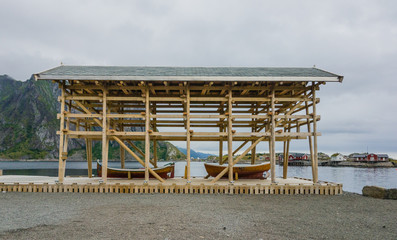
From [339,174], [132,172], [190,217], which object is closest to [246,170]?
[132,172]

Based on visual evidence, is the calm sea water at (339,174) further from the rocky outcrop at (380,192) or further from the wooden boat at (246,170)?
the wooden boat at (246,170)

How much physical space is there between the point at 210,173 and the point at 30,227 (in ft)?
42.6

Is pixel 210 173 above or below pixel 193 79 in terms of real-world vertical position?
below

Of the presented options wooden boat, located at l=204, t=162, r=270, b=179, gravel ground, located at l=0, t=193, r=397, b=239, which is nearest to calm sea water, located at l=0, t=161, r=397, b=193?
wooden boat, located at l=204, t=162, r=270, b=179

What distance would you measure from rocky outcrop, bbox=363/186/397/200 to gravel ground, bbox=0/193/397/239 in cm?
240

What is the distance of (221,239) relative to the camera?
282 inches

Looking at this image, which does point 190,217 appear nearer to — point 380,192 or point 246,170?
point 246,170

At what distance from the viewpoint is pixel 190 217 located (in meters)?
9.66

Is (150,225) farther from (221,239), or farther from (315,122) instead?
(315,122)

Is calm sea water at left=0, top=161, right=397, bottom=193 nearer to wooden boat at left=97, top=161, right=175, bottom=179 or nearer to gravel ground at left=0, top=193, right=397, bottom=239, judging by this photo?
wooden boat at left=97, top=161, right=175, bottom=179

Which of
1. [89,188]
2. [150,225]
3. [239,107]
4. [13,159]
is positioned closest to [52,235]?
[150,225]

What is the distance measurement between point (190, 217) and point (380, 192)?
12.7 meters

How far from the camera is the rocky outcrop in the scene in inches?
625

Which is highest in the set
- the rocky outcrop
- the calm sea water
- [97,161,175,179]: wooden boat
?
[97,161,175,179]: wooden boat
